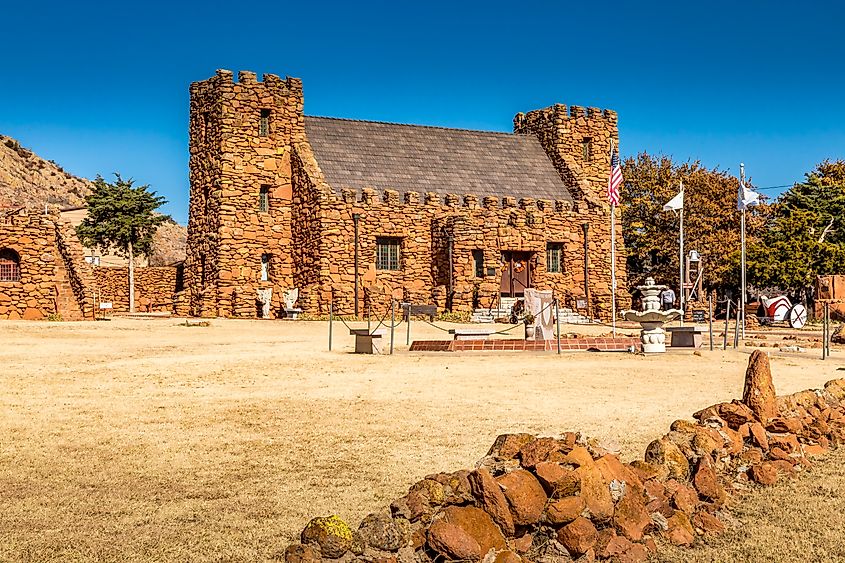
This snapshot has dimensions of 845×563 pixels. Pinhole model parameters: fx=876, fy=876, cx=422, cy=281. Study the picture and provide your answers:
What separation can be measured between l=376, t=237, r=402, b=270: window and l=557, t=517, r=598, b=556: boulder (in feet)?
119

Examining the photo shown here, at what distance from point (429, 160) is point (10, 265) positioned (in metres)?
21.3

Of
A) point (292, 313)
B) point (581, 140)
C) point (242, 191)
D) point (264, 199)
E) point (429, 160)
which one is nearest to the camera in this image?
point (292, 313)

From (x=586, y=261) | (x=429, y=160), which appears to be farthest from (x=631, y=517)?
(x=429, y=160)

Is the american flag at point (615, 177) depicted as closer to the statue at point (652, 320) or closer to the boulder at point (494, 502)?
the statue at point (652, 320)

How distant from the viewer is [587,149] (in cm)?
4931

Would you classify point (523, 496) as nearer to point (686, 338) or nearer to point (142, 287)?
point (686, 338)

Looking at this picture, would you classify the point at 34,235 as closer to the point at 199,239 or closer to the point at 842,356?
the point at 199,239

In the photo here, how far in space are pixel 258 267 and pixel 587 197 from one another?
1737cm

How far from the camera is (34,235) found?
33.6 metres

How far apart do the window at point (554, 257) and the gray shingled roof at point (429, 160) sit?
3280mm

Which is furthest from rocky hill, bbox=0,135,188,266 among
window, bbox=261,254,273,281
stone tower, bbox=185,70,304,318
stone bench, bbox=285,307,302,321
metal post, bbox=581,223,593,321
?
metal post, bbox=581,223,593,321

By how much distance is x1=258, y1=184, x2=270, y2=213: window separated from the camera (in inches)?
1668

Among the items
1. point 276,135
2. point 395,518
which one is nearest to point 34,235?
point 276,135

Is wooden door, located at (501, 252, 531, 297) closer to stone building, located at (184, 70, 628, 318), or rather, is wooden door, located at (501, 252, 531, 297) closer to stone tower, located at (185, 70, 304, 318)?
stone building, located at (184, 70, 628, 318)
